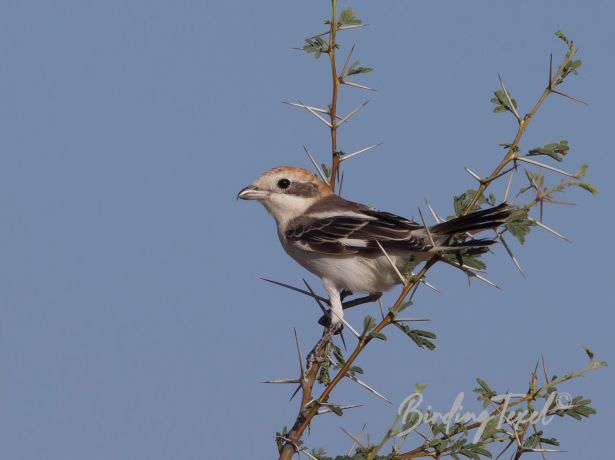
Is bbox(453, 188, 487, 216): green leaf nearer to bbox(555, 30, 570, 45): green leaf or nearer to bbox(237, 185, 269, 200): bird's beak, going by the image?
bbox(555, 30, 570, 45): green leaf

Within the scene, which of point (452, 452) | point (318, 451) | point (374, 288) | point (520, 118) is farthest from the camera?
point (374, 288)

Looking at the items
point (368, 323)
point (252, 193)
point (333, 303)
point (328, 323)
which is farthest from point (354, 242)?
point (368, 323)

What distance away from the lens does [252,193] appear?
782 cm

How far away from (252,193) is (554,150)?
11.4 ft

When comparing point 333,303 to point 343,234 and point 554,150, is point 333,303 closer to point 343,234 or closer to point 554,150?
point 343,234

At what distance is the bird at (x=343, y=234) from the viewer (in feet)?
18.5

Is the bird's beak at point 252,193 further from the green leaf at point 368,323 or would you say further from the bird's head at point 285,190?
the green leaf at point 368,323

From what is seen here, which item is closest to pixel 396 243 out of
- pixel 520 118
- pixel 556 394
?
pixel 520 118

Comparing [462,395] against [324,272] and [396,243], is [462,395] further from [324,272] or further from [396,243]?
[324,272]

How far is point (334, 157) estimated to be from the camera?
639cm

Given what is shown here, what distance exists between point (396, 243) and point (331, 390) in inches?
71.2

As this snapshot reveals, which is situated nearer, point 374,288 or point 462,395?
point 462,395

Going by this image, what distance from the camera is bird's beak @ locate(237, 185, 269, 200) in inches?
307


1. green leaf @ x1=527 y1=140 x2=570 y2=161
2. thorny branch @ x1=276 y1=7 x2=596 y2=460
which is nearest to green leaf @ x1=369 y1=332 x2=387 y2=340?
thorny branch @ x1=276 y1=7 x2=596 y2=460
